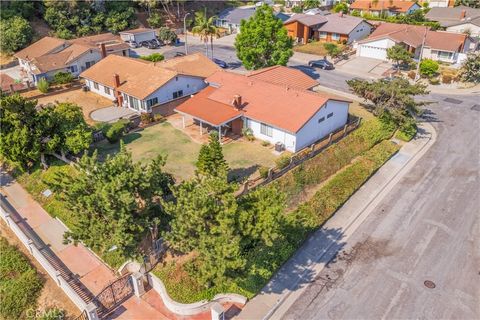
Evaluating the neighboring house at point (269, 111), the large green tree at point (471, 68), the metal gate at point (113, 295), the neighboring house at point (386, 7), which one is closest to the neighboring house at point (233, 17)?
the neighboring house at point (386, 7)

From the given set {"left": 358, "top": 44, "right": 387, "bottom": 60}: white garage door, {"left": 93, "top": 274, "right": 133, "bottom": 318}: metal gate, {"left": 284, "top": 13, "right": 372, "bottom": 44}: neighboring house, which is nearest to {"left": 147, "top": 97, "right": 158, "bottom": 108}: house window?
{"left": 93, "top": 274, "right": 133, "bottom": 318}: metal gate

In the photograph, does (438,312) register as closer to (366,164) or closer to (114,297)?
(366,164)

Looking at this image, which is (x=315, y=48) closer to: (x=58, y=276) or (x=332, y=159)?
(x=332, y=159)

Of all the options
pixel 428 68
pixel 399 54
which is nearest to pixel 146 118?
pixel 399 54

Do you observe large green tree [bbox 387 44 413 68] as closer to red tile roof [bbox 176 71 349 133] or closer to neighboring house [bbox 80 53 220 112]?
red tile roof [bbox 176 71 349 133]

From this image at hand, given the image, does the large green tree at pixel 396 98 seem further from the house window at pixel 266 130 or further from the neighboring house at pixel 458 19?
the neighboring house at pixel 458 19

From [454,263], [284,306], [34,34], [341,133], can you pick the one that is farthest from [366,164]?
[34,34]
